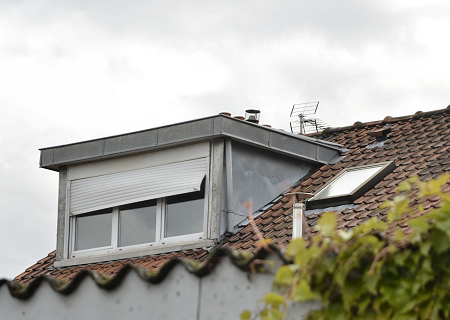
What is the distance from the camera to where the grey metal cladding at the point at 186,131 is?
9.30 meters

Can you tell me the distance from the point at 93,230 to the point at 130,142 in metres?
1.52

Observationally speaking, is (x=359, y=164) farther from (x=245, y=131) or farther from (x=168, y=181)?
(x=168, y=181)

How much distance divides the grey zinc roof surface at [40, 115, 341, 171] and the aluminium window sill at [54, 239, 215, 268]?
1.48 m

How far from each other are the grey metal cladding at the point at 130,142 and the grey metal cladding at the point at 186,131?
153mm

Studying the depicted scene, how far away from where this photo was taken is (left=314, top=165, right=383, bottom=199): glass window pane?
8.91m

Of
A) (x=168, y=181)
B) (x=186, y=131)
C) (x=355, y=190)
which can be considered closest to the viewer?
(x=355, y=190)

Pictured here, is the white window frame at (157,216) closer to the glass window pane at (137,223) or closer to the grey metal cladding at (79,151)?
the glass window pane at (137,223)

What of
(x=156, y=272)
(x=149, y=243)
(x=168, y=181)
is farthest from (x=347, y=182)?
(x=156, y=272)

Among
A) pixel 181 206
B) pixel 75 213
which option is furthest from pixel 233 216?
pixel 75 213

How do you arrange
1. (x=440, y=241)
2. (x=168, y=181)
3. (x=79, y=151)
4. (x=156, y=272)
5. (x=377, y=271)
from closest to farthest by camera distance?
(x=440, y=241), (x=377, y=271), (x=156, y=272), (x=168, y=181), (x=79, y=151)

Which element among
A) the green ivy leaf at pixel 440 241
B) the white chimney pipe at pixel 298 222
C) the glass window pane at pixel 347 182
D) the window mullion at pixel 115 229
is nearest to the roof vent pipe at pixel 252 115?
the glass window pane at pixel 347 182

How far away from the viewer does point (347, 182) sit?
9211 millimetres

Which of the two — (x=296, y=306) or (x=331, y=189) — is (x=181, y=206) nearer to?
(x=331, y=189)

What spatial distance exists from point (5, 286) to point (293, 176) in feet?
17.1
